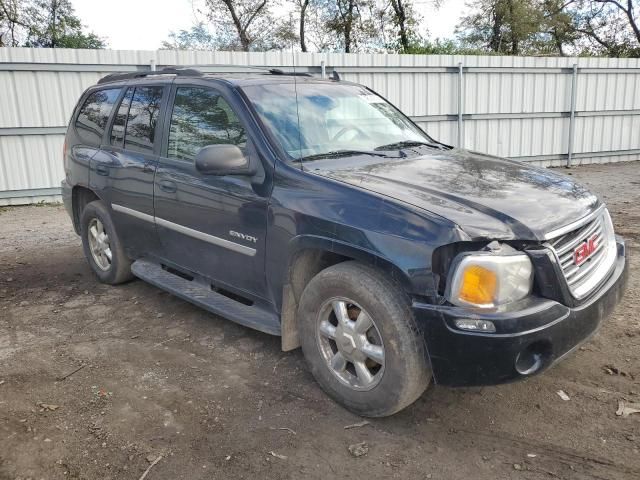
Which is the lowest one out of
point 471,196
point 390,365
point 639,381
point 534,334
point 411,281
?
point 639,381

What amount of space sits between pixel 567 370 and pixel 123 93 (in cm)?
409

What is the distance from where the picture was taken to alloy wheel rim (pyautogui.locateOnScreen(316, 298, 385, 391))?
2936 millimetres

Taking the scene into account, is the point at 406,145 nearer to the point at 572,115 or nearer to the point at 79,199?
the point at 79,199

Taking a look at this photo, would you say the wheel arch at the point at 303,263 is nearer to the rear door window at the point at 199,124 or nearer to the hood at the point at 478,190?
the hood at the point at 478,190

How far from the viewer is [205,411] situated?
3186 mm

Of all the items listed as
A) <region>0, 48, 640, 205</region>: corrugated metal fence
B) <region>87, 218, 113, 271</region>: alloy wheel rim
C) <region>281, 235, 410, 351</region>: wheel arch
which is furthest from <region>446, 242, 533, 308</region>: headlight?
<region>0, 48, 640, 205</region>: corrugated metal fence

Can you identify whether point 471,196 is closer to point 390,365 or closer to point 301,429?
point 390,365

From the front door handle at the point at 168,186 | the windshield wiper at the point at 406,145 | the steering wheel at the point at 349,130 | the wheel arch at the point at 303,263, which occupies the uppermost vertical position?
the steering wheel at the point at 349,130

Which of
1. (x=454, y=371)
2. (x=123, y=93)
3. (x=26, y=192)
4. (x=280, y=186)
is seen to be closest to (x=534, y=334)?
(x=454, y=371)

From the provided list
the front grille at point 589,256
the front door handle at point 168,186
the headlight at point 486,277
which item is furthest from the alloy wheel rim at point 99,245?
the front grille at point 589,256

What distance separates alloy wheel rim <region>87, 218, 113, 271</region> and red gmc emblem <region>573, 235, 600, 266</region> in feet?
12.9

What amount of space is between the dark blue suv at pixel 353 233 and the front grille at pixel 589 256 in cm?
1

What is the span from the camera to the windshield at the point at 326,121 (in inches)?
141

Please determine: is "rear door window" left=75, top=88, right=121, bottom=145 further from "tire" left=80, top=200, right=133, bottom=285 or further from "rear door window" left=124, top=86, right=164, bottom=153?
"tire" left=80, top=200, right=133, bottom=285
